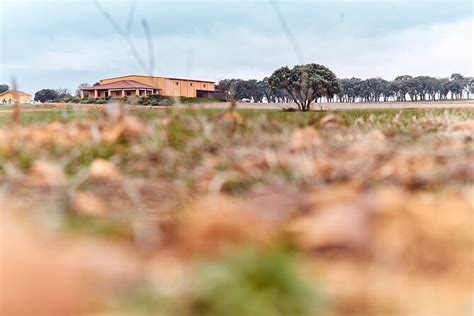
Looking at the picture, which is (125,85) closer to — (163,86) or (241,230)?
(163,86)

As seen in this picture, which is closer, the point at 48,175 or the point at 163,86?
the point at 48,175

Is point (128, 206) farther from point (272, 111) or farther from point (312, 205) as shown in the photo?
point (272, 111)

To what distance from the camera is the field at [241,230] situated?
0.85 metres

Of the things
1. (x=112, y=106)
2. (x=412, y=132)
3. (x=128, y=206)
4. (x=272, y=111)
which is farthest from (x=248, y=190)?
(x=272, y=111)

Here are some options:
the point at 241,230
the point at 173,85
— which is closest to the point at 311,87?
the point at 173,85

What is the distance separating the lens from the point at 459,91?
4402 mm

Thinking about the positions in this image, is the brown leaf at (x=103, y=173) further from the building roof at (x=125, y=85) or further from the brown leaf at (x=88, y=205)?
the building roof at (x=125, y=85)

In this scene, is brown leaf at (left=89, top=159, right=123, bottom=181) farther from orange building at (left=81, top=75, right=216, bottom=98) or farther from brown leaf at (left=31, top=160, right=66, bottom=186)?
orange building at (left=81, top=75, right=216, bottom=98)

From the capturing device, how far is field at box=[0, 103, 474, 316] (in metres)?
0.85

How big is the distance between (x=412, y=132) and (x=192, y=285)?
2302mm

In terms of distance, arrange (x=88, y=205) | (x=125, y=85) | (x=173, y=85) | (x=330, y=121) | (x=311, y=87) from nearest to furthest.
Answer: (x=88, y=205) < (x=330, y=121) < (x=173, y=85) < (x=125, y=85) < (x=311, y=87)

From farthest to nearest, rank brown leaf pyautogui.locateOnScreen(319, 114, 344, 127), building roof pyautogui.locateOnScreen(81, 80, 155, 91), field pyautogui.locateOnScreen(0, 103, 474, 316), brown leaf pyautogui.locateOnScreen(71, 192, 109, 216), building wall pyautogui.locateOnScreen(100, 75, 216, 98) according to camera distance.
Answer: building roof pyautogui.locateOnScreen(81, 80, 155, 91), building wall pyautogui.locateOnScreen(100, 75, 216, 98), brown leaf pyautogui.locateOnScreen(319, 114, 344, 127), brown leaf pyautogui.locateOnScreen(71, 192, 109, 216), field pyautogui.locateOnScreen(0, 103, 474, 316)

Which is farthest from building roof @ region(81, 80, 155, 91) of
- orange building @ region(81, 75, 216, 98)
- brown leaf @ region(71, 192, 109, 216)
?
brown leaf @ region(71, 192, 109, 216)

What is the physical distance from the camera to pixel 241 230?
3.55 ft
